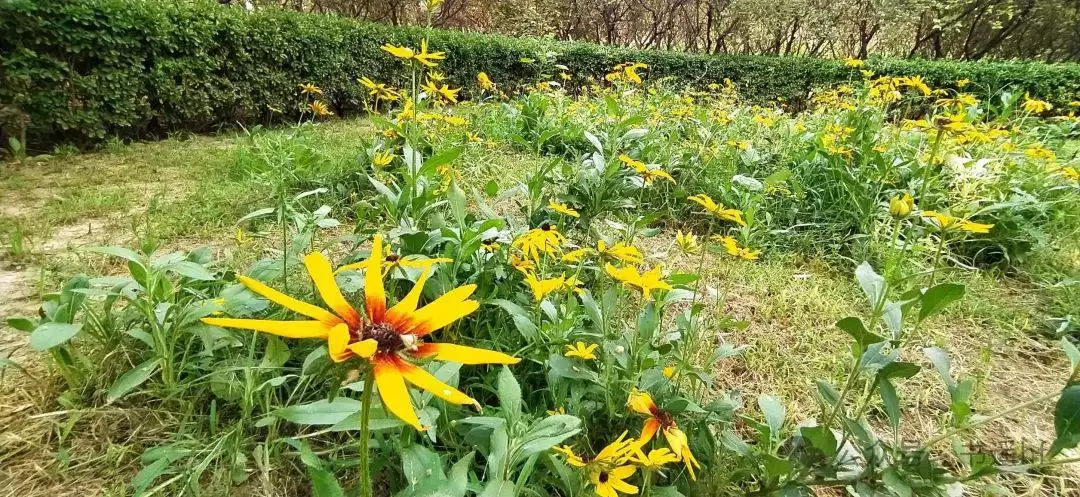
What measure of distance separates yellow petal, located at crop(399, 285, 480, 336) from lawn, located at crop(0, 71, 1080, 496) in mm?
86

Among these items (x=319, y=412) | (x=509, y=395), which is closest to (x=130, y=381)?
(x=319, y=412)

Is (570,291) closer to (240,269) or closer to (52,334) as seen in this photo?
(52,334)

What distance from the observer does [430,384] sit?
1.47 feet

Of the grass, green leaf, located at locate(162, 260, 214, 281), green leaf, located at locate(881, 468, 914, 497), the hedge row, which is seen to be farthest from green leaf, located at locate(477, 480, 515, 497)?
the hedge row

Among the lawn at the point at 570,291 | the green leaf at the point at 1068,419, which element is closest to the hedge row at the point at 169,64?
the lawn at the point at 570,291

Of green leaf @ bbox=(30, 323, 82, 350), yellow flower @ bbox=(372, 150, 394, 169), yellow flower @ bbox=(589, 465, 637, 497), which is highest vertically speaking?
yellow flower @ bbox=(372, 150, 394, 169)

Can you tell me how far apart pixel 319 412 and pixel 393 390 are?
40cm

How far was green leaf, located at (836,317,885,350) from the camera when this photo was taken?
0.79m

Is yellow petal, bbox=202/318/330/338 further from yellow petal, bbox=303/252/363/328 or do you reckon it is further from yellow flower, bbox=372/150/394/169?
yellow flower, bbox=372/150/394/169

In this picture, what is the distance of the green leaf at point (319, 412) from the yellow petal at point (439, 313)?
323mm

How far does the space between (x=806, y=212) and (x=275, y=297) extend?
2654 mm

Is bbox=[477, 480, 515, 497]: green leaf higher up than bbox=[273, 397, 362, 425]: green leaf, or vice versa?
bbox=[273, 397, 362, 425]: green leaf

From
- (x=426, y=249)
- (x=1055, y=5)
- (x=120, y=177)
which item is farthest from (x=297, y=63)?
(x=1055, y=5)

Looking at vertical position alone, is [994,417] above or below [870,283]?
below
